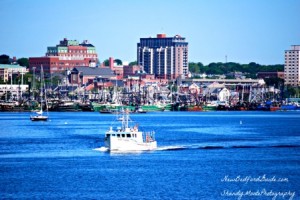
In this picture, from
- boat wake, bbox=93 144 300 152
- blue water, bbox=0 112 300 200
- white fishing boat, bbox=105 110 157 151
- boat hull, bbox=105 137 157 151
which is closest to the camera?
blue water, bbox=0 112 300 200

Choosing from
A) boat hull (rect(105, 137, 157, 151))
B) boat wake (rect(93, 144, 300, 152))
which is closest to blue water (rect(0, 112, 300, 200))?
boat wake (rect(93, 144, 300, 152))

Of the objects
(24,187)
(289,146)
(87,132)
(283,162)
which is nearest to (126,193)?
(24,187)

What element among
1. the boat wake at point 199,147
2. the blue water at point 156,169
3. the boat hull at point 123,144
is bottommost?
the blue water at point 156,169

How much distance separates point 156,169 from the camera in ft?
214

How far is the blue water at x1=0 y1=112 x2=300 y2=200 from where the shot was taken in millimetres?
55062

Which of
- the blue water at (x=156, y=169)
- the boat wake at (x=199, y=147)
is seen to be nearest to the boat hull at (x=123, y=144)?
the blue water at (x=156, y=169)

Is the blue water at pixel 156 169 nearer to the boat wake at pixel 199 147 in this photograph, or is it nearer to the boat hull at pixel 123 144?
the boat wake at pixel 199 147

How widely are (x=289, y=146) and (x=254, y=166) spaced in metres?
19.7

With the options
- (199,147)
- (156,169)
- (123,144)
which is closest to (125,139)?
(123,144)

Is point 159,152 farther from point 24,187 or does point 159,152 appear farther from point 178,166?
point 24,187

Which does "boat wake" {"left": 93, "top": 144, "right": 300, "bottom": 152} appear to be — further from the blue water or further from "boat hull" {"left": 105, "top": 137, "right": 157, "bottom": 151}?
"boat hull" {"left": 105, "top": 137, "right": 157, "bottom": 151}

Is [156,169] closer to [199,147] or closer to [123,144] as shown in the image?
[123,144]

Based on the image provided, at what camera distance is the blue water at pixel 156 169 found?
5506 cm

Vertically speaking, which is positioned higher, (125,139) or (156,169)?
(125,139)
